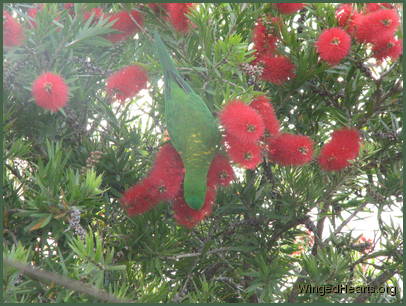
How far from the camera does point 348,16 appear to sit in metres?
1.17

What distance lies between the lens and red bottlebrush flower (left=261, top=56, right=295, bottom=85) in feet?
3.70

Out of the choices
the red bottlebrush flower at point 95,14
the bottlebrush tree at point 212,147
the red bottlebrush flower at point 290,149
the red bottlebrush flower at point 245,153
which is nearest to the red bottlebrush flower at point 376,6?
the bottlebrush tree at point 212,147

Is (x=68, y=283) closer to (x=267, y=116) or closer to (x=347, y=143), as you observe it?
(x=267, y=116)

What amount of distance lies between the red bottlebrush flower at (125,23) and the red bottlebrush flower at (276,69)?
0.99 feet

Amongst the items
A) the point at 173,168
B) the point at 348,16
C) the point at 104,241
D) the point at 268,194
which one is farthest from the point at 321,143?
the point at 104,241

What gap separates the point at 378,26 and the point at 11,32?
763mm

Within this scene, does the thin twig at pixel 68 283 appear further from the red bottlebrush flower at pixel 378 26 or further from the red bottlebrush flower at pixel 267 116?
the red bottlebrush flower at pixel 378 26

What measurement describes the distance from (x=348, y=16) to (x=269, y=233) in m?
0.54

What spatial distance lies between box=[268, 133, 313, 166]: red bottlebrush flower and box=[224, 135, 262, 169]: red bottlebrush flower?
7cm

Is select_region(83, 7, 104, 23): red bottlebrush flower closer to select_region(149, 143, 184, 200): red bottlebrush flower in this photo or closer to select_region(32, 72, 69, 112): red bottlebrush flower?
select_region(32, 72, 69, 112): red bottlebrush flower

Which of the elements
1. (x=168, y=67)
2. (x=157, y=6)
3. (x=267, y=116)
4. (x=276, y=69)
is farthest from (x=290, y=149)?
(x=157, y=6)

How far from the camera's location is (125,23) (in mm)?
1186

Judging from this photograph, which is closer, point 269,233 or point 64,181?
point 64,181

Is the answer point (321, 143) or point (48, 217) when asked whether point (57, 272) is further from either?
A: point (321, 143)
